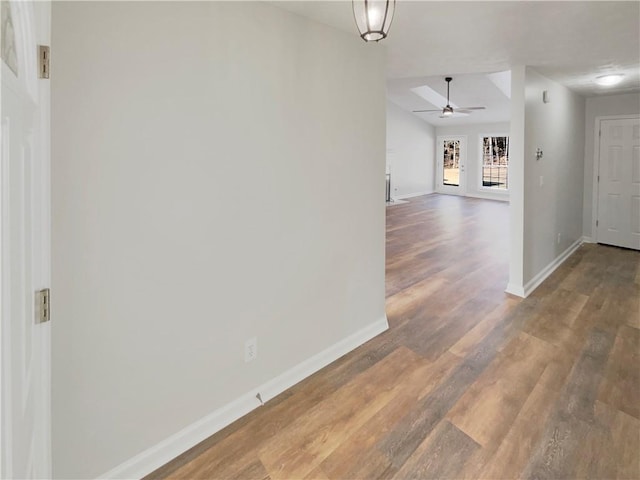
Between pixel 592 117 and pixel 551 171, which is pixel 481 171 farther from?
pixel 551 171

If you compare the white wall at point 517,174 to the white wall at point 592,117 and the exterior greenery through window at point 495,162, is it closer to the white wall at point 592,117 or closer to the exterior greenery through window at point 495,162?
the white wall at point 592,117

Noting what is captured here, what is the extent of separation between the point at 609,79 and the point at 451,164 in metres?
9.16

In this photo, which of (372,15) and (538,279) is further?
(538,279)

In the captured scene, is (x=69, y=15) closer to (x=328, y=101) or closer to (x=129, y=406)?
(x=328, y=101)

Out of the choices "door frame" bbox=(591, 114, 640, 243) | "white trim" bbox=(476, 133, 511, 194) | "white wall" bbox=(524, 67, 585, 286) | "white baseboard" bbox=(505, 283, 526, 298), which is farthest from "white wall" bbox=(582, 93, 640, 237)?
"white trim" bbox=(476, 133, 511, 194)

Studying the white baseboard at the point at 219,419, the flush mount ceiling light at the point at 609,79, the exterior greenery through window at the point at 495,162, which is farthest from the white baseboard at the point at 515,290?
the exterior greenery through window at the point at 495,162

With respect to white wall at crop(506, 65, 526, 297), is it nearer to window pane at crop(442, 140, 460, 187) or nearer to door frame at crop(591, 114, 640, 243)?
door frame at crop(591, 114, 640, 243)

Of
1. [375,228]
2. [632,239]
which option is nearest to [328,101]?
[375,228]

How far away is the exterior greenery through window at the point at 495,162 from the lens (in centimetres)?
1190

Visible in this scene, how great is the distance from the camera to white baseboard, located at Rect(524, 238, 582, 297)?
401 cm

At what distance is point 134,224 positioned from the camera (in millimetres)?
1604

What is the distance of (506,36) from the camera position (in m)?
2.74

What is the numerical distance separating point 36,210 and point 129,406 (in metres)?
0.98

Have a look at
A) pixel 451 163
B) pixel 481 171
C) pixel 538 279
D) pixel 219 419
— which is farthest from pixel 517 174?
pixel 451 163
